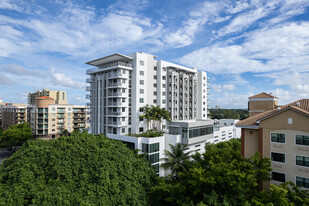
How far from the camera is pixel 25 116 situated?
85625 mm

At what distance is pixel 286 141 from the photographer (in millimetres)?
20922

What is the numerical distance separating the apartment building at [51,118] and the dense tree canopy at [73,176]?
143ft

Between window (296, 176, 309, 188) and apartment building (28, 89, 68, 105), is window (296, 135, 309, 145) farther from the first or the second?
apartment building (28, 89, 68, 105)

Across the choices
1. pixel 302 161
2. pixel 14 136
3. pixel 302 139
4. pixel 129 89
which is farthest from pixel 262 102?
pixel 14 136

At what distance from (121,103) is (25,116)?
6974 cm

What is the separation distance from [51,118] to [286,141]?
68956mm

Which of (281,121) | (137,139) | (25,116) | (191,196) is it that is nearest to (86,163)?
(191,196)

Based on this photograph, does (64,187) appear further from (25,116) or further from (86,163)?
(25,116)

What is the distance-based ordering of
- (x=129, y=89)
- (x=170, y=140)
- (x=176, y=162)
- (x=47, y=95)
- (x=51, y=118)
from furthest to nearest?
(x=47, y=95)
(x=51, y=118)
(x=129, y=89)
(x=170, y=140)
(x=176, y=162)

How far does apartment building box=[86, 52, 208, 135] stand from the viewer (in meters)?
42.8

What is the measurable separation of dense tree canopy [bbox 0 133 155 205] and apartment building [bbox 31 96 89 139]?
43.5 meters

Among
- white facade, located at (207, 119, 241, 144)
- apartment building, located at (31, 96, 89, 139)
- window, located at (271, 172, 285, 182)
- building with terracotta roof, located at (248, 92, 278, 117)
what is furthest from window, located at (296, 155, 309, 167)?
apartment building, located at (31, 96, 89, 139)

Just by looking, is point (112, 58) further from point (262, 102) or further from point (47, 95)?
point (47, 95)

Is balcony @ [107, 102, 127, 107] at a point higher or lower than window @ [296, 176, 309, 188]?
higher
